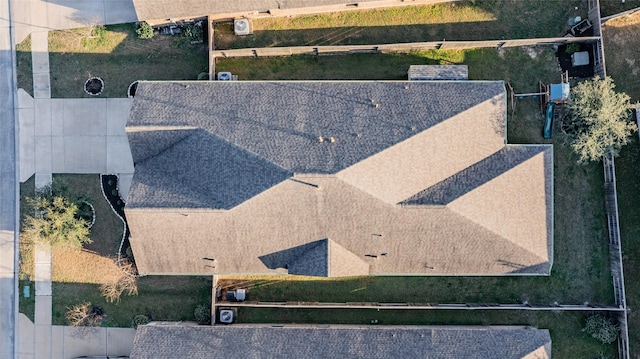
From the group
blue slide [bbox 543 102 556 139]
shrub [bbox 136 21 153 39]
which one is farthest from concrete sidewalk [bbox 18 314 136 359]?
blue slide [bbox 543 102 556 139]

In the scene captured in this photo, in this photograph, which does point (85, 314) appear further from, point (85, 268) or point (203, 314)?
point (203, 314)

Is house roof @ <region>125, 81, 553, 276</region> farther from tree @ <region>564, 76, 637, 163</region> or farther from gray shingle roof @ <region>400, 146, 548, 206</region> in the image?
tree @ <region>564, 76, 637, 163</region>

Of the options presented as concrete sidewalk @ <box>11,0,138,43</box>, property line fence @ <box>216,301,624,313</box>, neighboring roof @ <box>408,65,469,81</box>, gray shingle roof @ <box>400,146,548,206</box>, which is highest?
concrete sidewalk @ <box>11,0,138,43</box>

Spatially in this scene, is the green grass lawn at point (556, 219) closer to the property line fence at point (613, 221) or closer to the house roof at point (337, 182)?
the property line fence at point (613, 221)

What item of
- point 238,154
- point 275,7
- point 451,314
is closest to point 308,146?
point 238,154

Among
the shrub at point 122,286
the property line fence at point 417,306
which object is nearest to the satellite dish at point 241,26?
the shrub at point 122,286

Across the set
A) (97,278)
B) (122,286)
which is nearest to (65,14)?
(97,278)
